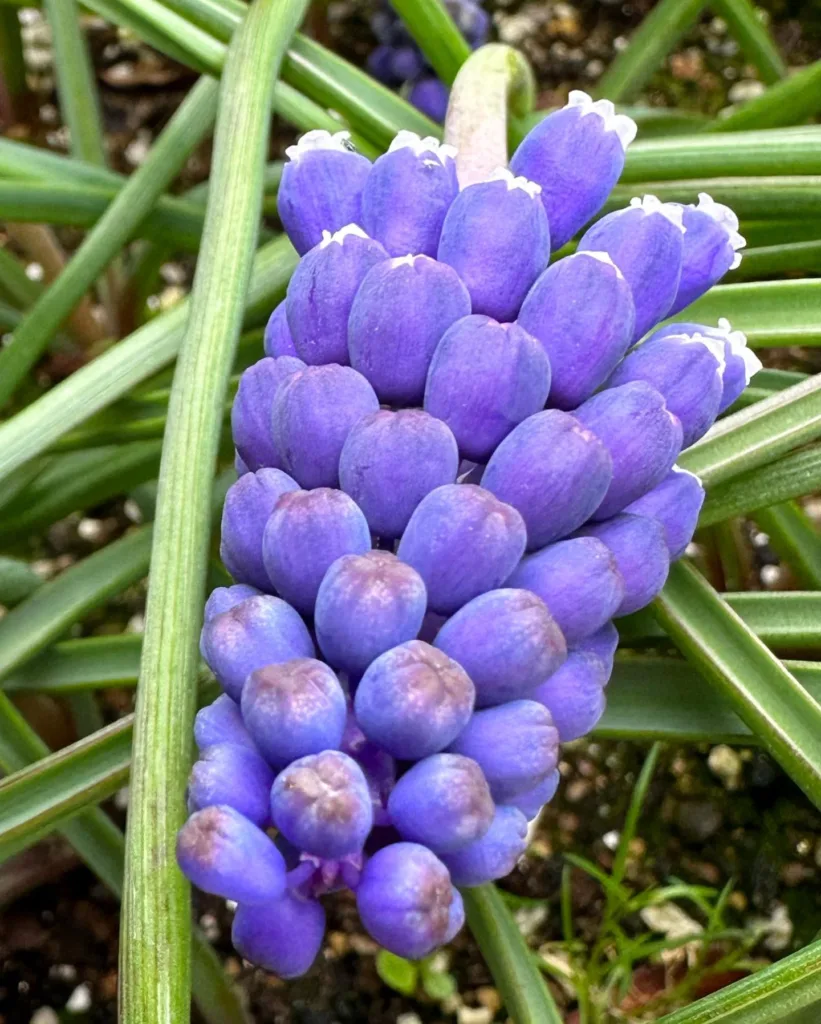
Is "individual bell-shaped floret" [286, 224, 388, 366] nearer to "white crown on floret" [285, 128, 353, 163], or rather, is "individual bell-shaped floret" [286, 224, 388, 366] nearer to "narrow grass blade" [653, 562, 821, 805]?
"white crown on floret" [285, 128, 353, 163]

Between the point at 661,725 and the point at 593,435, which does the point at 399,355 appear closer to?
the point at 593,435

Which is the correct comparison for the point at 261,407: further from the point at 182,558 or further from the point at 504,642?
the point at 504,642

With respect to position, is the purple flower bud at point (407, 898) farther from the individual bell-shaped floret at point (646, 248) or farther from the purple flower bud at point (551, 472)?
the individual bell-shaped floret at point (646, 248)

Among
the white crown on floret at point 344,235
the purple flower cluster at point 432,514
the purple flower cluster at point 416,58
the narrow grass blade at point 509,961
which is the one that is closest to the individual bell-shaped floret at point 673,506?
the purple flower cluster at point 432,514

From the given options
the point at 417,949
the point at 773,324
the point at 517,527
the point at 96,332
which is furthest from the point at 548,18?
the point at 417,949

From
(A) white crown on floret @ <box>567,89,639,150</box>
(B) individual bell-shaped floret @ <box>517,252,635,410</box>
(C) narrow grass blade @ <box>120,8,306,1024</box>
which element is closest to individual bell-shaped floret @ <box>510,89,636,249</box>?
(A) white crown on floret @ <box>567,89,639,150</box>

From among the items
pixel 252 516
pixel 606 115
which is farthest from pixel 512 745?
pixel 606 115
